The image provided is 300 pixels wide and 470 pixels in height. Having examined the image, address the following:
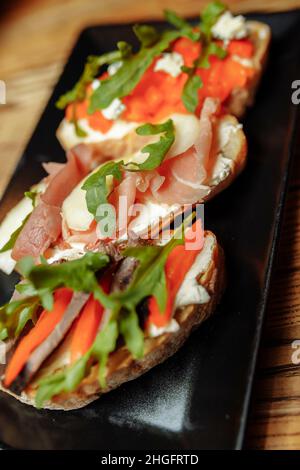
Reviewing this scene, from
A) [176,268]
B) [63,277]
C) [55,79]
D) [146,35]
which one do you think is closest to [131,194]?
[176,268]

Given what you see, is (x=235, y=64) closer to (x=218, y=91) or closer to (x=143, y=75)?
(x=218, y=91)

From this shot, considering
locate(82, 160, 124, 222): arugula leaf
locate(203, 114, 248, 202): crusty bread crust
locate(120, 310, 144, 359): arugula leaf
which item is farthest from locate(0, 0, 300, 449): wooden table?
locate(82, 160, 124, 222): arugula leaf

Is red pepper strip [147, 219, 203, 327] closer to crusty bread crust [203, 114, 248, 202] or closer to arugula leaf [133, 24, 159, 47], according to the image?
crusty bread crust [203, 114, 248, 202]

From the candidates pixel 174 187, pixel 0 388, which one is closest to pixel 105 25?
pixel 174 187

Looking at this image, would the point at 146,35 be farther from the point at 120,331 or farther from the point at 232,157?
the point at 120,331

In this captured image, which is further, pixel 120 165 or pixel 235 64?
pixel 235 64

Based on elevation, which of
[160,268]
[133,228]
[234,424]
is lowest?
[234,424]
